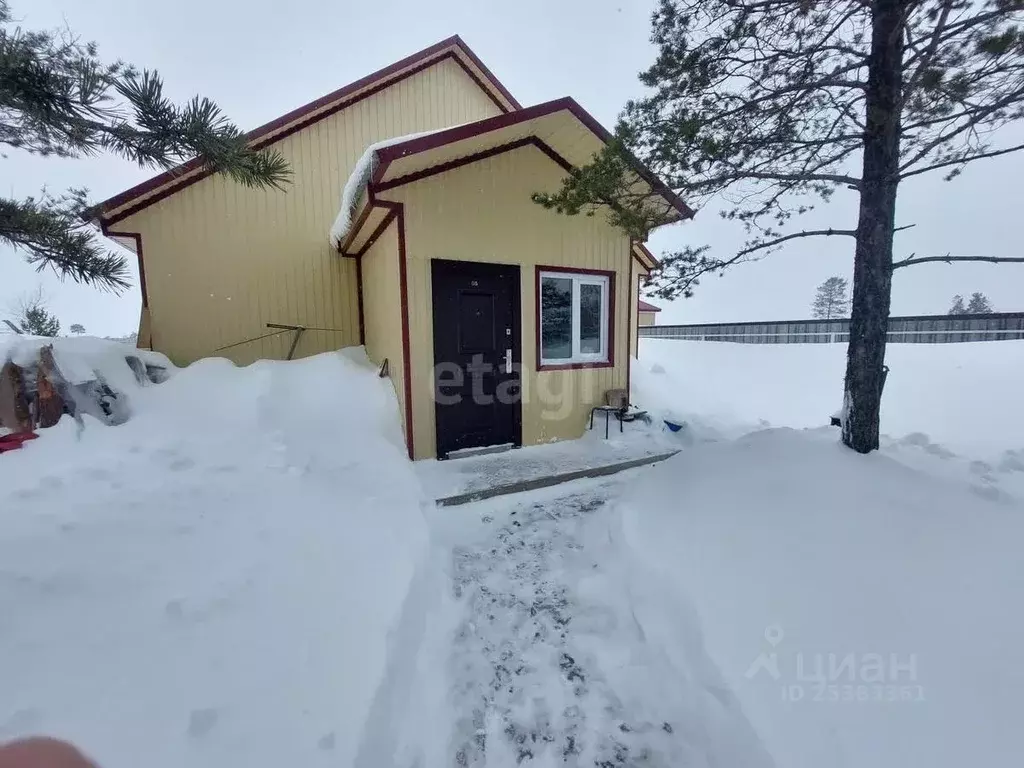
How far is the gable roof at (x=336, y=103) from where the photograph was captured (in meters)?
5.32

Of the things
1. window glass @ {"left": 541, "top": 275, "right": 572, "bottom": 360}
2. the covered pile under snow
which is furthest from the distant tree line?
the covered pile under snow

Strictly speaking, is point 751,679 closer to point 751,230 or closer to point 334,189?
point 751,230

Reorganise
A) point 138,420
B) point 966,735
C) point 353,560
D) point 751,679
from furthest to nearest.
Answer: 1. point 138,420
2. point 353,560
3. point 751,679
4. point 966,735

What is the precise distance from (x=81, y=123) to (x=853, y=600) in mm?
3813

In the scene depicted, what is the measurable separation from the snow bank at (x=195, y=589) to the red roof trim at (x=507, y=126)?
282 centimetres

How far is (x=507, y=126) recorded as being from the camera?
4.32 metres

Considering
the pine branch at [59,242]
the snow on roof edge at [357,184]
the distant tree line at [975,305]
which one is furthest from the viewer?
the distant tree line at [975,305]

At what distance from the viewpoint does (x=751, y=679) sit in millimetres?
1697

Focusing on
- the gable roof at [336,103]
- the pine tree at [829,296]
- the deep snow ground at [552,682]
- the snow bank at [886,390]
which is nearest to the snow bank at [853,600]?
the deep snow ground at [552,682]

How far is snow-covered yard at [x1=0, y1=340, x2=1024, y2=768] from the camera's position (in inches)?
55.2

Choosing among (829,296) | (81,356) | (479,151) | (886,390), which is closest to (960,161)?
(479,151)

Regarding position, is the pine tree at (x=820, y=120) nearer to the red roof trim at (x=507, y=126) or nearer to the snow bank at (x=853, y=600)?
the red roof trim at (x=507, y=126)

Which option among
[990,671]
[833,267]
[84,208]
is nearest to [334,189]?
[84,208]

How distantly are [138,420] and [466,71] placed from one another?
26.0 feet
